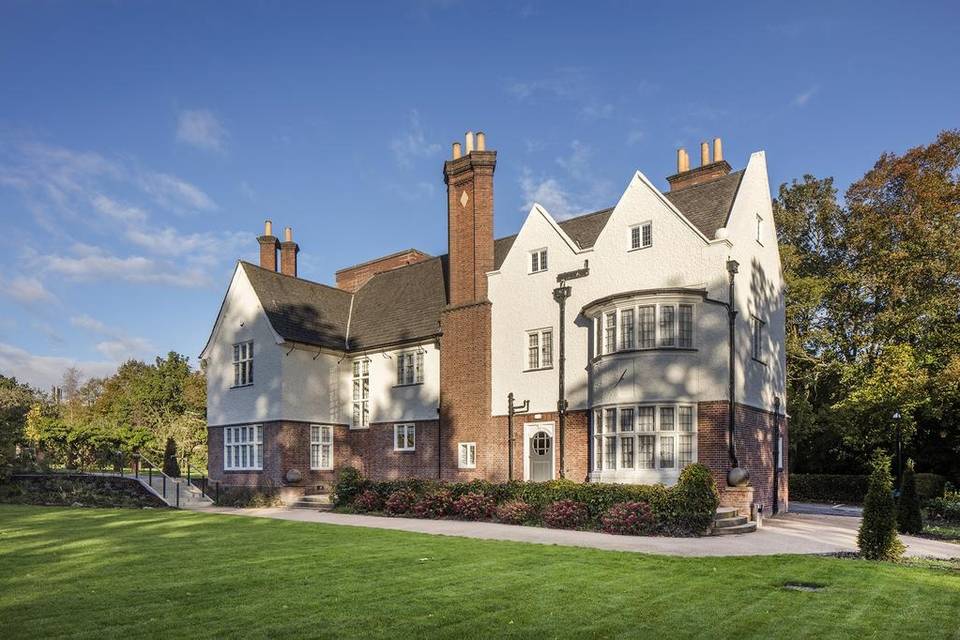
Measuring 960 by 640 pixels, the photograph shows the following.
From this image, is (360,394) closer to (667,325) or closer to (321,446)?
(321,446)

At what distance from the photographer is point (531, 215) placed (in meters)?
26.6

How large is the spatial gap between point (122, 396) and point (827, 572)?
5953 cm

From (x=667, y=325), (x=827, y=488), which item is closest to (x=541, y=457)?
(x=667, y=325)

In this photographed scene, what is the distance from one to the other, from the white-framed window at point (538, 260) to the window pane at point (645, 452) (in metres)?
7.30

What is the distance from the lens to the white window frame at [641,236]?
2309cm

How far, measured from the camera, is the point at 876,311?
1439 inches

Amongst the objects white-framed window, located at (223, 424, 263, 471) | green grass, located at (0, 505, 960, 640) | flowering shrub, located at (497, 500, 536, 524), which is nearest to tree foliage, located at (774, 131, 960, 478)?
flowering shrub, located at (497, 500, 536, 524)

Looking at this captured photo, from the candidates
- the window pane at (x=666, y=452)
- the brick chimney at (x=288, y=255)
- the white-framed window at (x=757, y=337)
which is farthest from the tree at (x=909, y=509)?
the brick chimney at (x=288, y=255)

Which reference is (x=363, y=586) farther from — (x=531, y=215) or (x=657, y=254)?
(x=531, y=215)

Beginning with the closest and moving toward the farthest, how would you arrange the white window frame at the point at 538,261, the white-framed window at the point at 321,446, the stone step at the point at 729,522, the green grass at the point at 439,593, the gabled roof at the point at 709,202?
the green grass at the point at 439,593 < the stone step at the point at 729,522 < the gabled roof at the point at 709,202 < the white window frame at the point at 538,261 < the white-framed window at the point at 321,446

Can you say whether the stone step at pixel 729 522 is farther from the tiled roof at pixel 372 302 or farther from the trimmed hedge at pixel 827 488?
the trimmed hedge at pixel 827 488

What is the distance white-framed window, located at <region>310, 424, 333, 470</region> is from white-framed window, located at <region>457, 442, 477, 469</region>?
661cm

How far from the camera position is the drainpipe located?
2000 cm

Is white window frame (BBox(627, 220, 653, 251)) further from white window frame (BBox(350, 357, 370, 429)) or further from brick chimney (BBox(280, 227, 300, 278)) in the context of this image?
brick chimney (BBox(280, 227, 300, 278))
